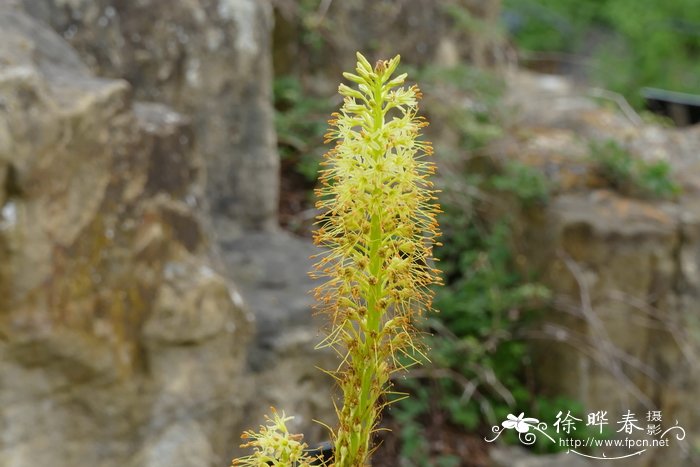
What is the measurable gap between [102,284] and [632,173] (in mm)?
3151

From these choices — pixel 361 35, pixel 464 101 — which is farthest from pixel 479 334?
pixel 361 35

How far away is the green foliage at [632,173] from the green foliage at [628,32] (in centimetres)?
365

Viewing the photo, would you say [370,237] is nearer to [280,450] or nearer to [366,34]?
[280,450]

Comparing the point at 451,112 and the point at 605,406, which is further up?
the point at 451,112

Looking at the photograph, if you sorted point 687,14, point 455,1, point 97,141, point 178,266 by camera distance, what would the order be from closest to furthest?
point 97,141 → point 178,266 → point 455,1 → point 687,14

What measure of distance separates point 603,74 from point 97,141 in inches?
231

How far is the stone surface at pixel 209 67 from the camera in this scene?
329cm

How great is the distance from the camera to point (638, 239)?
4359mm

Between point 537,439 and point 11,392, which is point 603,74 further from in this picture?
point 11,392

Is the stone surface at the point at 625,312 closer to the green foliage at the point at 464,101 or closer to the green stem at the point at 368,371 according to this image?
the green foliage at the point at 464,101

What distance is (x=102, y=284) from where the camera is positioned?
2.60 m

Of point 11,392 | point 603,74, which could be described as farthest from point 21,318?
point 603,74

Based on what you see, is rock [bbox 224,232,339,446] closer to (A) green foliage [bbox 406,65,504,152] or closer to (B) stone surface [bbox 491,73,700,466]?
(B) stone surface [bbox 491,73,700,466]

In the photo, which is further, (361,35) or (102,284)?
(361,35)
